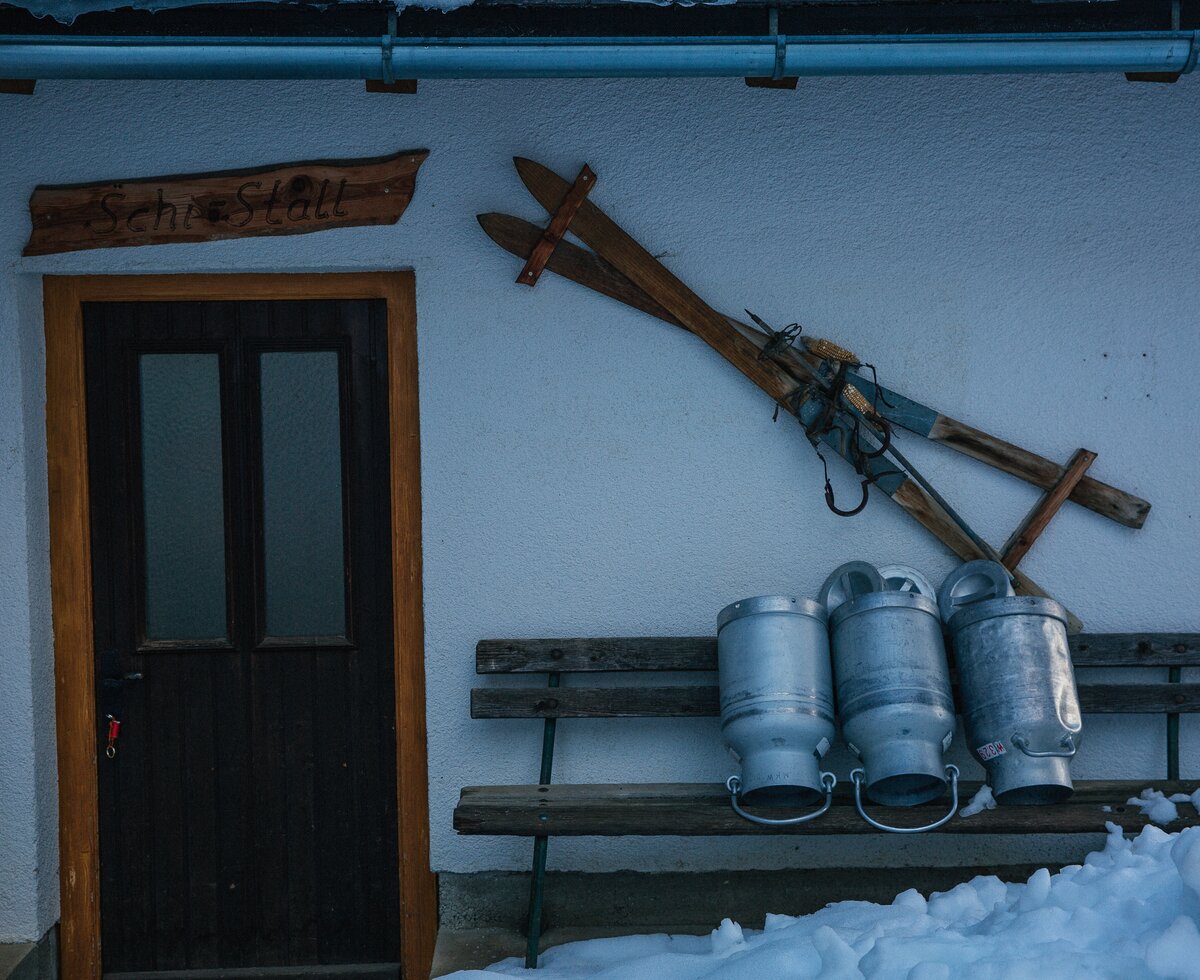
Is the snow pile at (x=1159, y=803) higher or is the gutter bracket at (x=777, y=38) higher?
the gutter bracket at (x=777, y=38)

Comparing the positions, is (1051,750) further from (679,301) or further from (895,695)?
(679,301)

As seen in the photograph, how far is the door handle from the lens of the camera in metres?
3.91

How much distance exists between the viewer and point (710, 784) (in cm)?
376

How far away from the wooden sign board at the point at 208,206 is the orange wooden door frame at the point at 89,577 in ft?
0.51

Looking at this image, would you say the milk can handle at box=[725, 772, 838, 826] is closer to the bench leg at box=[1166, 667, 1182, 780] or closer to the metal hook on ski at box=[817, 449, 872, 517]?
the metal hook on ski at box=[817, 449, 872, 517]

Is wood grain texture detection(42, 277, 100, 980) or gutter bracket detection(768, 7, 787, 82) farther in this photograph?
wood grain texture detection(42, 277, 100, 980)

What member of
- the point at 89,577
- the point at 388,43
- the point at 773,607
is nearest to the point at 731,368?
the point at 773,607

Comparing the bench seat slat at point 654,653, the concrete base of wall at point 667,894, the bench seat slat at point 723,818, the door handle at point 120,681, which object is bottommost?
the concrete base of wall at point 667,894

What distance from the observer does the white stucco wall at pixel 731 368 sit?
386cm

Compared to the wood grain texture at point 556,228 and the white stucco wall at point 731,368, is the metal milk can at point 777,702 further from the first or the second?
the wood grain texture at point 556,228

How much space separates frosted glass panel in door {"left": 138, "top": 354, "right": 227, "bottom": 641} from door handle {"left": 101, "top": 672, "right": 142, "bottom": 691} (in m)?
0.16

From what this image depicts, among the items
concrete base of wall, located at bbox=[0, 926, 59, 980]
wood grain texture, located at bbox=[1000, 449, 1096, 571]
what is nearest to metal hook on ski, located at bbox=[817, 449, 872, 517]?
wood grain texture, located at bbox=[1000, 449, 1096, 571]

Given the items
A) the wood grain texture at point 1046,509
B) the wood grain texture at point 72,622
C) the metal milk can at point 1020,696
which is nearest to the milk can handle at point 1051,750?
the metal milk can at point 1020,696

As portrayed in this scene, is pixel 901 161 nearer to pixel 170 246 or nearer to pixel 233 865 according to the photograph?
pixel 170 246
